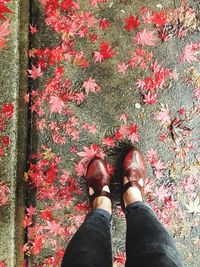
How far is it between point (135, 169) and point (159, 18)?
112cm

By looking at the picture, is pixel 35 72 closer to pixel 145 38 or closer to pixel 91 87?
pixel 91 87

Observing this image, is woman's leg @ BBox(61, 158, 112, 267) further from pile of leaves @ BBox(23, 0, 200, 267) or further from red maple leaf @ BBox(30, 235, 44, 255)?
red maple leaf @ BBox(30, 235, 44, 255)

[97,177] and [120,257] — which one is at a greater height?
[97,177]

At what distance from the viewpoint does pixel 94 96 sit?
2.32 m

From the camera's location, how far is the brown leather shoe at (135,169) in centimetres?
222

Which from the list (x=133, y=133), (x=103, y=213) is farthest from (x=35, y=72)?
(x=103, y=213)

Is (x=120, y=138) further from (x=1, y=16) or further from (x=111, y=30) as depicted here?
(x=1, y=16)

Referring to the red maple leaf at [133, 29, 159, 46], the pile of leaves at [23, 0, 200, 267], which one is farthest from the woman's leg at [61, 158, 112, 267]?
the red maple leaf at [133, 29, 159, 46]

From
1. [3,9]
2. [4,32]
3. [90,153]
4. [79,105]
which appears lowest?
[90,153]

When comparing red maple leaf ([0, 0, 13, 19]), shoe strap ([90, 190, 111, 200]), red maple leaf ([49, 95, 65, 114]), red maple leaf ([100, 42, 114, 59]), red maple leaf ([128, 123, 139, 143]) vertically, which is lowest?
shoe strap ([90, 190, 111, 200])

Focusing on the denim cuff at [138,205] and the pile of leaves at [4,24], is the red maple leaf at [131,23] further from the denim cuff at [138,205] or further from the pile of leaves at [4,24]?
the denim cuff at [138,205]

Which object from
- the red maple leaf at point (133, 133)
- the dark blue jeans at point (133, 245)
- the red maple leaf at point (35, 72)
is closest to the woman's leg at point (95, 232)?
the dark blue jeans at point (133, 245)

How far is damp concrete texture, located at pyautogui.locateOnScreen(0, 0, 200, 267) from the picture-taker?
2.29 meters

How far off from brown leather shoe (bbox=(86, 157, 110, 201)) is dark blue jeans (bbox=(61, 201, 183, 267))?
1.12 feet
